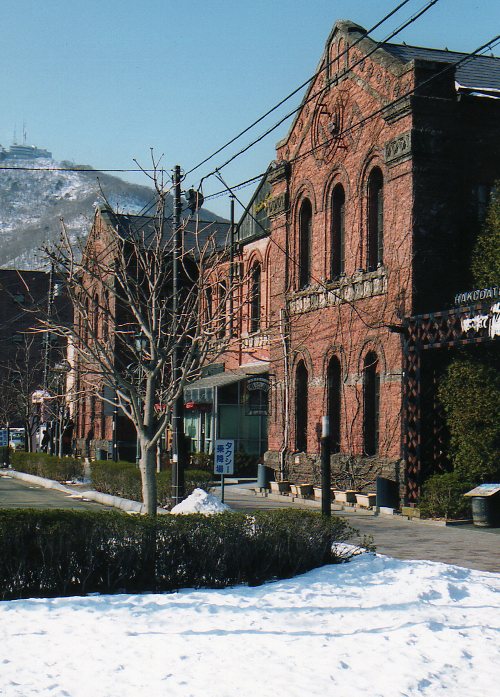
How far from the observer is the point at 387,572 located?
1231 cm

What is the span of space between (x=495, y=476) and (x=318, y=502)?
5.65 meters

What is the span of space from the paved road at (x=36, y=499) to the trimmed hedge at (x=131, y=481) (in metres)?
0.94

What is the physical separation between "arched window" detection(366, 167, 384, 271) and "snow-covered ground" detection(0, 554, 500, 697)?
16280mm

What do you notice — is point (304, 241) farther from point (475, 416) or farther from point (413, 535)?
point (413, 535)

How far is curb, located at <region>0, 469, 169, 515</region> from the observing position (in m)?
23.7

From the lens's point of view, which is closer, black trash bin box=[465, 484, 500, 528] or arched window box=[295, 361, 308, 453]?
black trash bin box=[465, 484, 500, 528]

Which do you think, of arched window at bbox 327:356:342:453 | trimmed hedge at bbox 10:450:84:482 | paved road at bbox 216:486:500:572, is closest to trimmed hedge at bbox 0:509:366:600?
paved road at bbox 216:486:500:572

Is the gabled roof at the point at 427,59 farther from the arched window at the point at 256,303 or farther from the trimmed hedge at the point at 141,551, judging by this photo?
the trimmed hedge at the point at 141,551

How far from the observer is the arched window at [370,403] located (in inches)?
1065

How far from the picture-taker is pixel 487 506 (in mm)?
20656

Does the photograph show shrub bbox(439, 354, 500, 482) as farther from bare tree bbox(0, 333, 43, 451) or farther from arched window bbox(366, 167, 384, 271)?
bare tree bbox(0, 333, 43, 451)

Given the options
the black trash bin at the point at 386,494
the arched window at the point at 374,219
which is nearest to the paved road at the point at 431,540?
the black trash bin at the point at 386,494

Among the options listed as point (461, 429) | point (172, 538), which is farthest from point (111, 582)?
point (461, 429)

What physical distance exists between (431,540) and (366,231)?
11719 mm
